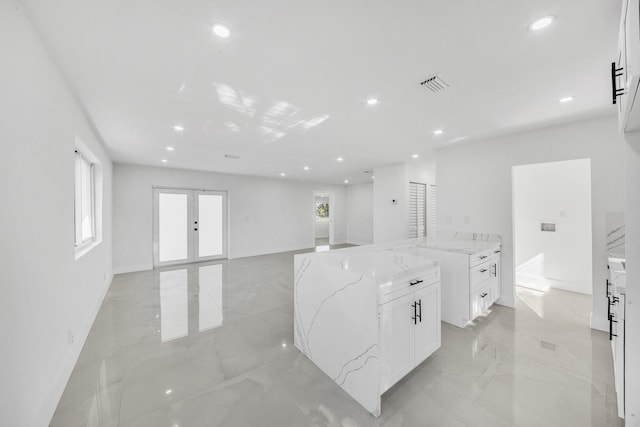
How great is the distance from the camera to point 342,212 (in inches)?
384

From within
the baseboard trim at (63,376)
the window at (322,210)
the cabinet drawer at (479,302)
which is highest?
the window at (322,210)

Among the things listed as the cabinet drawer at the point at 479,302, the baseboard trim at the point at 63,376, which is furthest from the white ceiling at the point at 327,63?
the baseboard trim at the point at 63,376

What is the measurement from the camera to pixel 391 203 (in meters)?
5.87

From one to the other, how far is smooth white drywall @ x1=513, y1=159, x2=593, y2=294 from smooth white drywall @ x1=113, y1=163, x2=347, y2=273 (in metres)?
5.88

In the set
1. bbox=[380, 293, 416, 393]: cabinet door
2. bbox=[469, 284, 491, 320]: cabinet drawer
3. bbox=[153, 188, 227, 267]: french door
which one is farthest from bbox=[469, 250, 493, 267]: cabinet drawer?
bbox=[153, 188, 227, 267]: french door

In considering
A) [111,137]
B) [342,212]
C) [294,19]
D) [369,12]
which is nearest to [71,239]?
[111,137]

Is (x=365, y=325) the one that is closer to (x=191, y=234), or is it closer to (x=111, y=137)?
(x=111, y=137)

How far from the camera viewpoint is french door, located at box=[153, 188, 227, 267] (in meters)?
6.09

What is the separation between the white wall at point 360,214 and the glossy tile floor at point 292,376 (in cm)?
581

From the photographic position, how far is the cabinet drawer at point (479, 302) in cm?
291

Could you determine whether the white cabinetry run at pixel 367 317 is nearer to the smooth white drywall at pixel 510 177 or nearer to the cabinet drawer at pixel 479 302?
the cabinet drawer at pixel 479 302

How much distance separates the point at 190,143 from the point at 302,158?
6.85 ft

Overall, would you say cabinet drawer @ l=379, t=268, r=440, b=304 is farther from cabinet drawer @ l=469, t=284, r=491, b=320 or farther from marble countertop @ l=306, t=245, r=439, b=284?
cabinet drawer @ l=469, t=284, r=491, b=320

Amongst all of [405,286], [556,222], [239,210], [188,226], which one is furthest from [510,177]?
[188,226]
